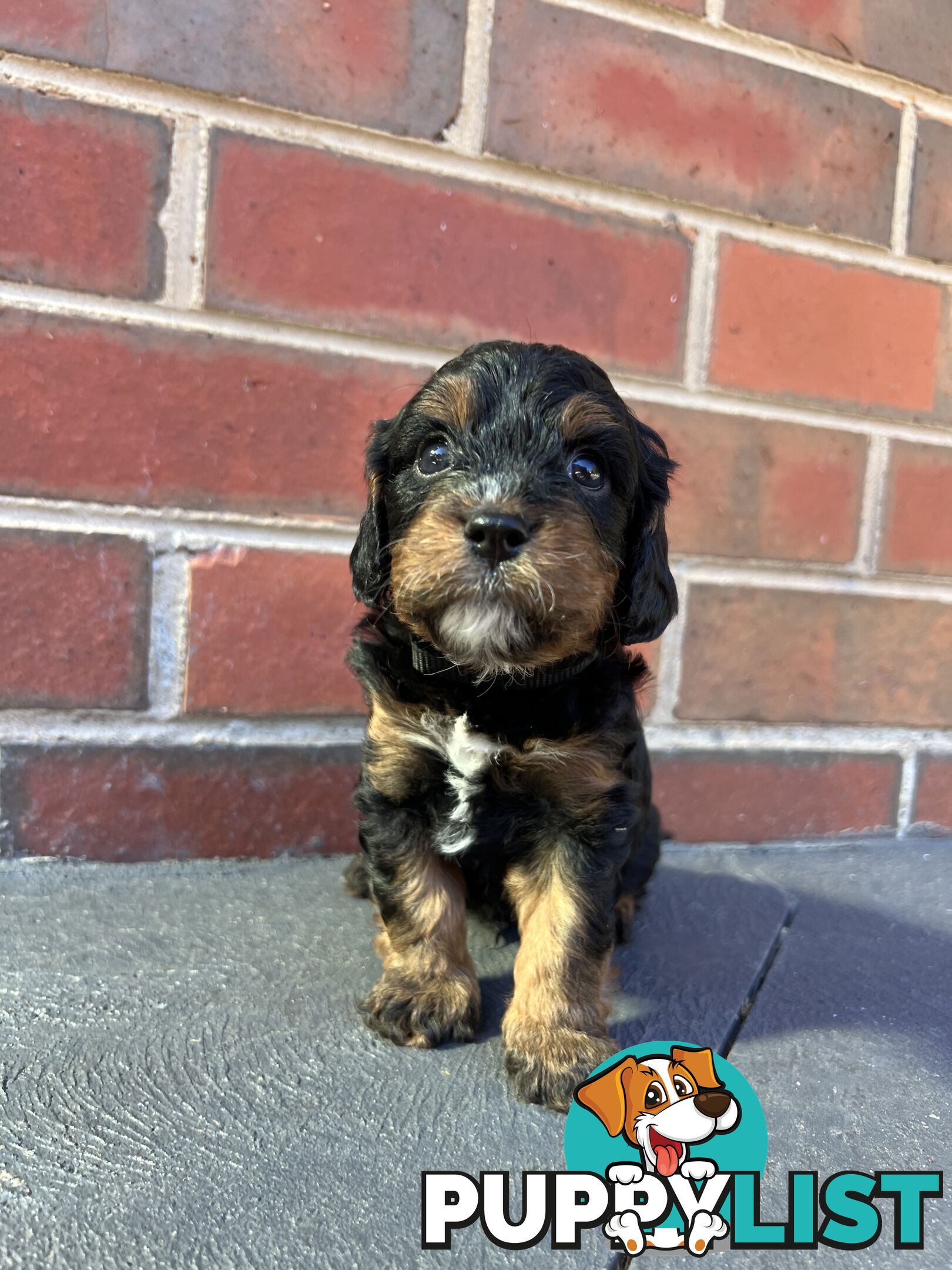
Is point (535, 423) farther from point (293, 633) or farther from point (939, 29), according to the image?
point (939, 29)

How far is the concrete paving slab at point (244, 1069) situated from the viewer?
90 cm

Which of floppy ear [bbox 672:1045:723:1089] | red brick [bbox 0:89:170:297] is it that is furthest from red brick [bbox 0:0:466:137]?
floppy ear [bbox 672:1045:723:1089]

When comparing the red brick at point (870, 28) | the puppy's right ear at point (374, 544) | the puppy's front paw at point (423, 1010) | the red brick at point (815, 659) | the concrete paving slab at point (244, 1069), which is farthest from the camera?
the red brick at point (815, 659)

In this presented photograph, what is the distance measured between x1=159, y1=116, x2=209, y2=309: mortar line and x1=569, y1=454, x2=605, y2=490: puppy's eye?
956mm

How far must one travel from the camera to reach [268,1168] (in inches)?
38.9

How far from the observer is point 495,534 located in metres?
1.15

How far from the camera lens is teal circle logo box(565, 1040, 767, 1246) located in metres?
0.98

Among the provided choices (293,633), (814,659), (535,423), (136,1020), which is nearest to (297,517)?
(293,633)

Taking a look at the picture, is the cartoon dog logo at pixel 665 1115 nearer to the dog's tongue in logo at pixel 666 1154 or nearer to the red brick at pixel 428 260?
the dog's tongue in logo at pixel 666 1154

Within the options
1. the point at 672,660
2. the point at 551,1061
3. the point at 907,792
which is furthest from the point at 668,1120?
the point at 907,792

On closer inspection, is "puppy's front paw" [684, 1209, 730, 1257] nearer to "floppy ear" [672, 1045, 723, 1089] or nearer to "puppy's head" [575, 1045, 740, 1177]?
"puppy's head" [575, 1045, 740, 1177]

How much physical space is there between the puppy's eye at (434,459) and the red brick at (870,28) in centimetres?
149

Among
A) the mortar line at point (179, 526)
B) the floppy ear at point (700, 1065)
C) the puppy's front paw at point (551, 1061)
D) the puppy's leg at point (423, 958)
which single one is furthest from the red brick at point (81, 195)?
the floppy ear at point (700, 1065)

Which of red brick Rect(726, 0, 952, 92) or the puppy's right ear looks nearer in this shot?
the puppy's right ear
